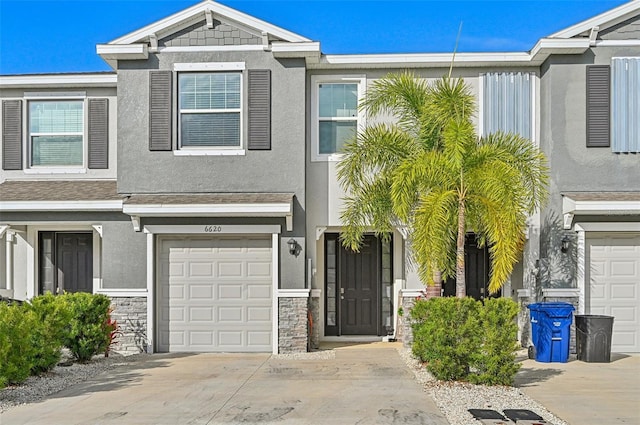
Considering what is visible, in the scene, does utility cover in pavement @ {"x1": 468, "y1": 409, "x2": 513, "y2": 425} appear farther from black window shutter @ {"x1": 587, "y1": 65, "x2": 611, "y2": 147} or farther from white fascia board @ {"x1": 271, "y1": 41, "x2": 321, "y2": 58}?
white fascia board @ {"x1": 271, "y1": 41, "x2": 321, "y2": 58}

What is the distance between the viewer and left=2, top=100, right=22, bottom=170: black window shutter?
16000mm

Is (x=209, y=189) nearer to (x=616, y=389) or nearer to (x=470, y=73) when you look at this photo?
(x=470, y=73)

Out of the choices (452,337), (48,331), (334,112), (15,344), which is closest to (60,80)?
(334,112)

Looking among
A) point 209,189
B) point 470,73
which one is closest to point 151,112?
point 209,189

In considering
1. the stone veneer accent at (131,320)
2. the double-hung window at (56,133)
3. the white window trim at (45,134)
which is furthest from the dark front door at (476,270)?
the double-hung window at (56,133)

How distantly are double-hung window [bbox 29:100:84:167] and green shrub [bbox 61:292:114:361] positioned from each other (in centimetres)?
434

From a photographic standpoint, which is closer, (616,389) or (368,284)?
(616,389)

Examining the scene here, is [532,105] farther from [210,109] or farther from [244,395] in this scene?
[244,395]

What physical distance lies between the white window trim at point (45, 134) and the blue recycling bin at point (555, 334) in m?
10.5

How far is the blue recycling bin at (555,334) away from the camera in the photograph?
12.8 m

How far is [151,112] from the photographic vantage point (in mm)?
14312

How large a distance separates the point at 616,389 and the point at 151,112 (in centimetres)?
1005

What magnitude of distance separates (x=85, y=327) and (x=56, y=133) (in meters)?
5.40

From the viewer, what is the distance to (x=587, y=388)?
413 inches
